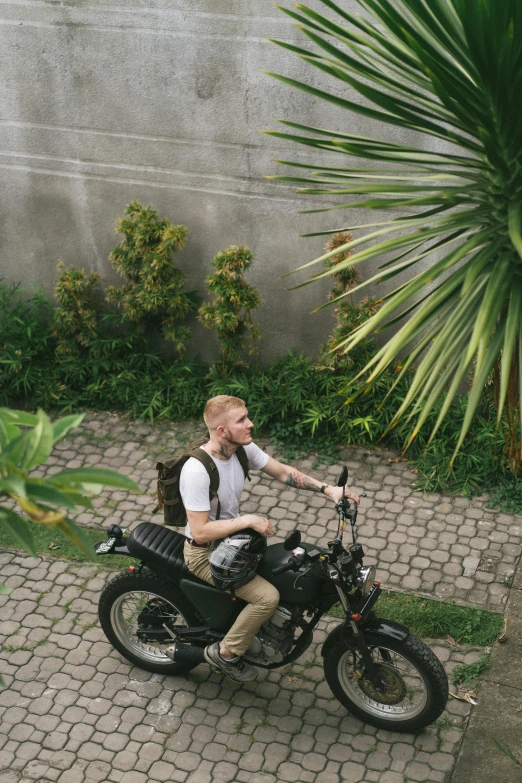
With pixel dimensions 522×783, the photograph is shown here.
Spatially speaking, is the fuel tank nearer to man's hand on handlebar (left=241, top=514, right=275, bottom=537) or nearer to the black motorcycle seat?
man's hand on handlebar (left=241, top=514, right=275, bottom=537)

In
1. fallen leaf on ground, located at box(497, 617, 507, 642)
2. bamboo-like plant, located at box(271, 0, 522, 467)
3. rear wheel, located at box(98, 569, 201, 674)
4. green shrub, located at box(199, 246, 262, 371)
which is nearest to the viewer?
bamboo-like plant, located at box(271, 0, 522, 467)

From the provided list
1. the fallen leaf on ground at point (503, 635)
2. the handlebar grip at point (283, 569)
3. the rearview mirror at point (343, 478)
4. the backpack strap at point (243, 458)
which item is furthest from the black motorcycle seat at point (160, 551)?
the fallen leaf on ground at point (503, 635)

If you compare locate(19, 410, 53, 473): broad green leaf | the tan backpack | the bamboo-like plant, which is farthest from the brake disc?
locate(19, 410, 53, 473): broad green leaf

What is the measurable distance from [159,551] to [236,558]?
0.58m

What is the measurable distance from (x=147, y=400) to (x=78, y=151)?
2.27m

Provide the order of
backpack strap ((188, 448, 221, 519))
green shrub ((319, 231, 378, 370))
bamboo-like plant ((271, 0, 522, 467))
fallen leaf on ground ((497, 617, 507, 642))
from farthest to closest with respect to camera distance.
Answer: green shrub ((319, 231, 378, 370))
fallen leaf on ground ((497, 617, 507, 642))
backpack strap ((188, 448, 221, 519))
bamboo-like plant ((271, 0, 522, 467))

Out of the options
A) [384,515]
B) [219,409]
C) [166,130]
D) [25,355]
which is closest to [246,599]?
[219,409]

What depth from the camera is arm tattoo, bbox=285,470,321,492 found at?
5.37 m

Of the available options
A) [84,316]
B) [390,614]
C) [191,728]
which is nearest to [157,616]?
[191,728]

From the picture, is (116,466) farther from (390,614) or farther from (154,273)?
(390,614)

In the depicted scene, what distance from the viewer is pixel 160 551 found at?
5.42m

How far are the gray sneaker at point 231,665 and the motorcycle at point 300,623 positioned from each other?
0.22 ft

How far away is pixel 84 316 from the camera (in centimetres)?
862

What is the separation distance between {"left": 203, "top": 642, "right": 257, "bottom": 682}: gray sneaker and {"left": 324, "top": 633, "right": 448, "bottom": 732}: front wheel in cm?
45
